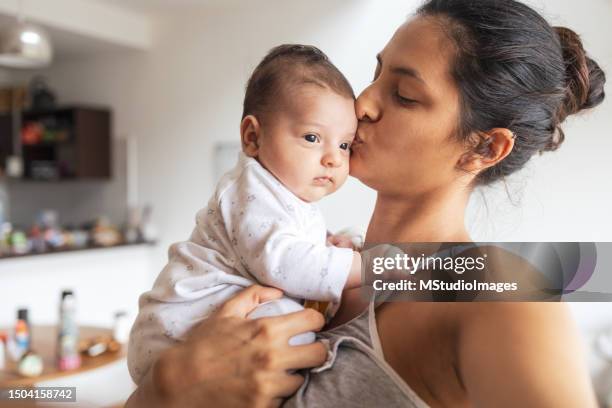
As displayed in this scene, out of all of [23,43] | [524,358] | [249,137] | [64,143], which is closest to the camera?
[524,358]

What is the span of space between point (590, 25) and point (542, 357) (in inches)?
14.9

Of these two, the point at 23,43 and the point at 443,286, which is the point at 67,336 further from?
the point at 443,286

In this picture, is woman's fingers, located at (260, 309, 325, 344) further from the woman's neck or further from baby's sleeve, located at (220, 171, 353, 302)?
the woman's neck

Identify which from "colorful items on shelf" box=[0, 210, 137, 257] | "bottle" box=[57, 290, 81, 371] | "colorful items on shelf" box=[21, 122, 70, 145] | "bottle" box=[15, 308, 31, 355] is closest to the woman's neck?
"bottle" box=[57, 290, 81, 371]

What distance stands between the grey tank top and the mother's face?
148 mm

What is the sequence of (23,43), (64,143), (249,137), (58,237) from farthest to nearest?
(64,143) → (58,237) → (23,43) → (249,137)

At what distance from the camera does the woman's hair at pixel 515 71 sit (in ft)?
1.91

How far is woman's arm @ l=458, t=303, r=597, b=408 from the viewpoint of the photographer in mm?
470

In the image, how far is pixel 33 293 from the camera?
3.01 meters

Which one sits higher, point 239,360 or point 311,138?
point 311,138

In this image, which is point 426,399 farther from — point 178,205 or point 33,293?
point 33,293

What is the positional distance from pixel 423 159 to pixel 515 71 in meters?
0.12

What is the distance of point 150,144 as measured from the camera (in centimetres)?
253

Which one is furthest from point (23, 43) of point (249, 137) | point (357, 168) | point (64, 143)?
point (357, 168)
